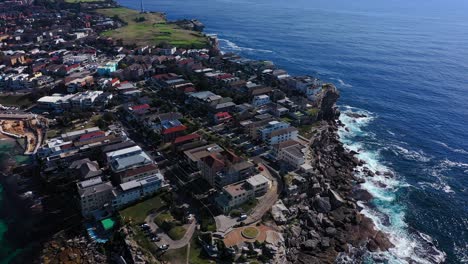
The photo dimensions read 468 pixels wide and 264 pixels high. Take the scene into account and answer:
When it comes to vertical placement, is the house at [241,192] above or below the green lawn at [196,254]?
above

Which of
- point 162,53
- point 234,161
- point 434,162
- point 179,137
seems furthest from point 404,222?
point 162,53

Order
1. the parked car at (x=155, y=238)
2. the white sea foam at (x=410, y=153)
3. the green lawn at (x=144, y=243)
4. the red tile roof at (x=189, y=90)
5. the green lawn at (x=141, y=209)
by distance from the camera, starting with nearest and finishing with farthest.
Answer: the green lawn at (x=144, y=243) → the parked car at (x=155, y=238) → the green lawn at (x=141, y=209) → the white sea foam at (x=410, y=153) → the red tile roof at (x=189, y=90)

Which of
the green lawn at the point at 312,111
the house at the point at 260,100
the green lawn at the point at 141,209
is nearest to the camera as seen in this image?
the green lawn at the point at 141,209

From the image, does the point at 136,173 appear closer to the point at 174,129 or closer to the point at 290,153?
the point at 174,129

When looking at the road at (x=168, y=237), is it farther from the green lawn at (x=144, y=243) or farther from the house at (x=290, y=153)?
the house at (x=290, y=153)

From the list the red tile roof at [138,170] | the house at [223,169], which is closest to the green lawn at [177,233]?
the house at [223,169]

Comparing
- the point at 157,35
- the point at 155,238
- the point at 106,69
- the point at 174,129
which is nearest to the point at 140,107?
the point at 174,129

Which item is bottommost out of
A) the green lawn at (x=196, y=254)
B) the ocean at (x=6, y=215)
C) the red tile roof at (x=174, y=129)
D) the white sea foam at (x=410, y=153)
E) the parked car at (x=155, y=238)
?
the ocean at (x=6, y=215)
